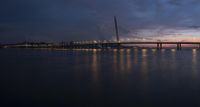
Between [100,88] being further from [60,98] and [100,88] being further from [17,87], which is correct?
[17,87]

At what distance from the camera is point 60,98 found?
5.91 metres

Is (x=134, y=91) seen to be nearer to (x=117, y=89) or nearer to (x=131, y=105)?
(x=117, y=89)

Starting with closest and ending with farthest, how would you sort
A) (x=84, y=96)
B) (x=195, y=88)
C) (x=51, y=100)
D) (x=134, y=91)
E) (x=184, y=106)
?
(x=184, y=106) → (x=51, y=100) → (x=84, y=96) → (x=134, y=91) → (x=195, y=88)

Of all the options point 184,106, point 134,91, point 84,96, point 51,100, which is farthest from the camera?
point 134,91

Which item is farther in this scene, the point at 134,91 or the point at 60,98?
the point at 134,91

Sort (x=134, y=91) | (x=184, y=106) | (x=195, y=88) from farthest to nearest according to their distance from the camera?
(x=195, y=88), (x=134, y=91), (x=184, y=106)

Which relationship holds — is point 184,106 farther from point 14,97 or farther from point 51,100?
point 14,97

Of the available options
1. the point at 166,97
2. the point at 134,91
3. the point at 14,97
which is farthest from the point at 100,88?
the point at 14,97

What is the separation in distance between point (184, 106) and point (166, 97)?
0.83 m

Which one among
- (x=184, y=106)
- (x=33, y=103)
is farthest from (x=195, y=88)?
(x=33, y=103)

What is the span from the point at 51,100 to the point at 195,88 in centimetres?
481

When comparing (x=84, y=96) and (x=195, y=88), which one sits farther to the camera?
(x=195, y=88)

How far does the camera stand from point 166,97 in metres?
6.00

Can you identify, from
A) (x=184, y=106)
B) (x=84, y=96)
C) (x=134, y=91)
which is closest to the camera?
(x=184, y=106)
